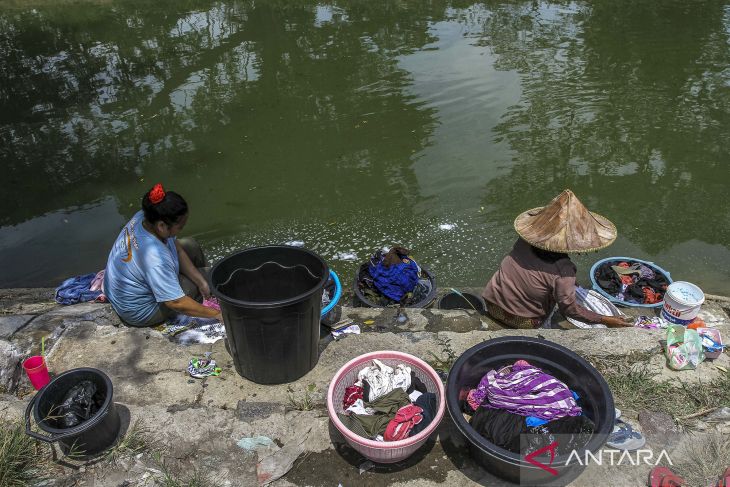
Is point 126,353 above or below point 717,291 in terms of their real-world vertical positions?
above

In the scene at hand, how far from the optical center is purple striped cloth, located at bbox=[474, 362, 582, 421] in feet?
7.78

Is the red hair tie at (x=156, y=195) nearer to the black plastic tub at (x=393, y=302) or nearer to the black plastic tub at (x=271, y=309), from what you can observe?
the black plastic tub at (x=271, y=309)

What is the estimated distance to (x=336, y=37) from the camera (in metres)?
11.9

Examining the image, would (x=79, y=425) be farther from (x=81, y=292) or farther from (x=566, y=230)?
(x=566, y=230)

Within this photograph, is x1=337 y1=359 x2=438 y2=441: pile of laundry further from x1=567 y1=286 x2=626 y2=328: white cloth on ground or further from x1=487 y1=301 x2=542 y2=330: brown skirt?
x1=567 y1=286 x2=626 y2=328: white cloth on ground

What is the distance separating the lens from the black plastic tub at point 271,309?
2615mm

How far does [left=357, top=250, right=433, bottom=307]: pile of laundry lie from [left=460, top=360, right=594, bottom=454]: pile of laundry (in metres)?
1.67

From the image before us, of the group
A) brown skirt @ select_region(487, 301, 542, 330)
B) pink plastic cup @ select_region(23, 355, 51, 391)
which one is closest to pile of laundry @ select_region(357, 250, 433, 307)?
brown skirt @ select_region(487, 301, 542, 330)

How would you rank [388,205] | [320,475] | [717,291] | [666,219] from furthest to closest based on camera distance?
[388,205], [666,219], [717,291], [320,475]

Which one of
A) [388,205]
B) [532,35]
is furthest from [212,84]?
[532,35]

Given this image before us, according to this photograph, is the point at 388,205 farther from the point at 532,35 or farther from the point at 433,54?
the point at 532,35

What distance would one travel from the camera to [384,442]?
226 centimetres

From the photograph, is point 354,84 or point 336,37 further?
point 336,37

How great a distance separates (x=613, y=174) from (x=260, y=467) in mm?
5950
